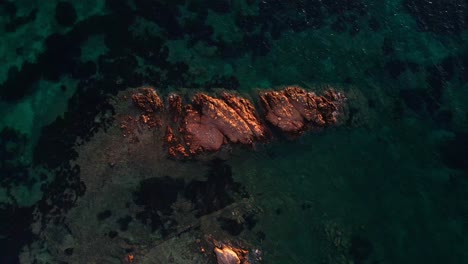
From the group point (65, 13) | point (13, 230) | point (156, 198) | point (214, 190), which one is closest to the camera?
point (13, 230)

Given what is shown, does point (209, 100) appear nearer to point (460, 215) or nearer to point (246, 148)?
point (246, 148)

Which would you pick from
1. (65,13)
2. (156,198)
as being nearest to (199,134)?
(156,198)

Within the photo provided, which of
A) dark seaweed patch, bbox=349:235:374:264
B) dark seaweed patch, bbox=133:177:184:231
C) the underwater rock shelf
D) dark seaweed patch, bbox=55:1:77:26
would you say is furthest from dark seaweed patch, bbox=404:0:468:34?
dark seaweed patch, bbox=55:1:77:26

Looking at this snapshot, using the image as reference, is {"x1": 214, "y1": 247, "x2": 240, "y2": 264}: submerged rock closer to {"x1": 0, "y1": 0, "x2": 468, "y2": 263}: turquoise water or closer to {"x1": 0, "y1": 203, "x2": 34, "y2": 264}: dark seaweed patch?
{"x1": 0, "y1": 0, "x2": 468, "y2": 263}: turquoise water

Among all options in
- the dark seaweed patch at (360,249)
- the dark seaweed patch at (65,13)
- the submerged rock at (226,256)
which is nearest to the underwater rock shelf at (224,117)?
the submerged rock at (226,256)

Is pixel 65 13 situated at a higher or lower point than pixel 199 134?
higher

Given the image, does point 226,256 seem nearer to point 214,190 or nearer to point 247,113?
point 214,190

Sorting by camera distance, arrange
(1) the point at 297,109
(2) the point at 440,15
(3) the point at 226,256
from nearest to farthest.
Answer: (3) the point at 226,256 → (1) the point at 297,109 → (2) the point at 440,15

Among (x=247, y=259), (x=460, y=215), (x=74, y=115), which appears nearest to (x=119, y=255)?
(x=247, y=259)
